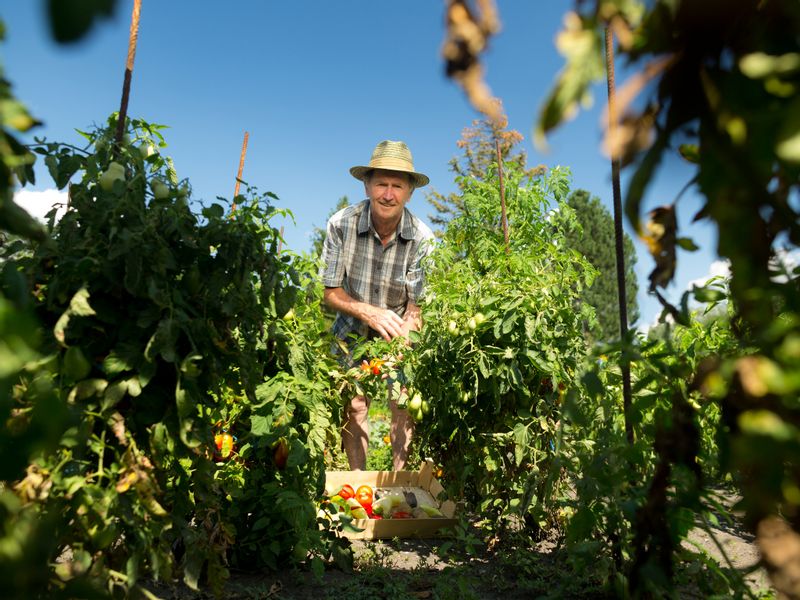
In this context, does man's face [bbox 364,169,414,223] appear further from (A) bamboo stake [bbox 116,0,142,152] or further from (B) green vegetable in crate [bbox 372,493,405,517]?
(A) bamboo stake [bbox 116,0,142,152]

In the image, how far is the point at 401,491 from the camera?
12.6 ft

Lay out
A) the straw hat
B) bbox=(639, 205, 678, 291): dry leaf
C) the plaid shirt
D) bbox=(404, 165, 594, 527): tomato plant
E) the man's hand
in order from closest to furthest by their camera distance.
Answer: bbox=(639, 205, 678, 291): dry leaf < bbox=(404, 165, 594, 527): tomato plant < the man's hand < the straw hat < the plaid shirt

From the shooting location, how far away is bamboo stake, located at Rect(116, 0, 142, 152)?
1853 millimetres

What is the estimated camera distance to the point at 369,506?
344 centimetres

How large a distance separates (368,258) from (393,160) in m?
0.62

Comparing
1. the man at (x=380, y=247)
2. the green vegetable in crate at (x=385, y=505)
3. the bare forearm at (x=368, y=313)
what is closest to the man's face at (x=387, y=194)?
the man at (x=380, y=247)

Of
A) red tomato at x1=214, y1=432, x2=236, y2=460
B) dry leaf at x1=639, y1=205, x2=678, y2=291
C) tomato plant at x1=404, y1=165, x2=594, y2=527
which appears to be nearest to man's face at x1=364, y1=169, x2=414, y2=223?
tomato plant at x1=404, y1=165, x2=594, y2=527

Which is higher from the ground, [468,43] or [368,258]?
[368,258]

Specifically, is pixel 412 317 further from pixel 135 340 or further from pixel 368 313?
pixel 135 340

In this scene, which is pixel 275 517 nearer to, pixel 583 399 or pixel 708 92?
pixel 583 399

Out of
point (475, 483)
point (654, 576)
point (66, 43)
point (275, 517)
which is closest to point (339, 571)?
point (275, 517)

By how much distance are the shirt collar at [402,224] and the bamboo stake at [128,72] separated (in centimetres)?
245

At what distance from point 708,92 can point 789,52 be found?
0.10 metres

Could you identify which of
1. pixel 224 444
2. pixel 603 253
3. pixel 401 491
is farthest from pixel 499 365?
→ pixel 603 253
